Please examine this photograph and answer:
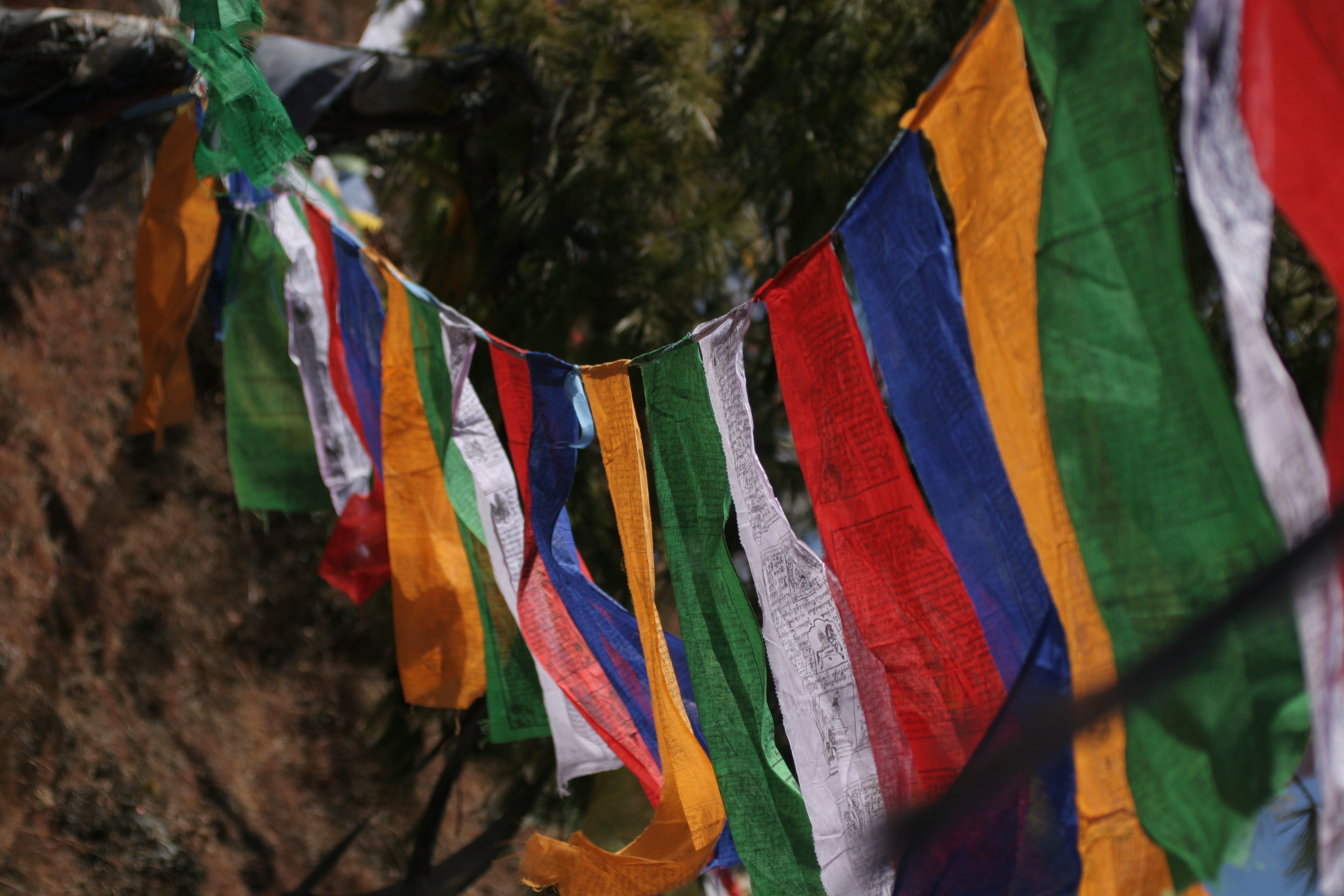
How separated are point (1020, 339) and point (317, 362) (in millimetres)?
1853

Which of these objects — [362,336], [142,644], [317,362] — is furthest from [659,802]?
[142,644]

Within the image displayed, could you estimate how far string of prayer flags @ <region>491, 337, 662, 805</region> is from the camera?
175 cm

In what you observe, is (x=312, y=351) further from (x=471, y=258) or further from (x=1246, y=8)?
(x=1246, y=8)

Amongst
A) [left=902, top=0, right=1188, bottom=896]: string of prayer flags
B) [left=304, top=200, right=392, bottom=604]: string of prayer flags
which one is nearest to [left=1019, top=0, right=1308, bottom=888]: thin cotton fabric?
[left=902, top=0, right=1188, bottom=896]: string of prayer flags

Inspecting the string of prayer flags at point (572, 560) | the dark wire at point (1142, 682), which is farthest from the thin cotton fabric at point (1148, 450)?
the string of prayer flags at point (572, 560)

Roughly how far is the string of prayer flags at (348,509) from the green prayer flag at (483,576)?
1.02ft

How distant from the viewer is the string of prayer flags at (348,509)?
7.86ft

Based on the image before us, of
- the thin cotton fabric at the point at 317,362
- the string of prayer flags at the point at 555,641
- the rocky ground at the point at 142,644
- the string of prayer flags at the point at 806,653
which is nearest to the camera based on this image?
the string of prayer flags at the point at 806,653

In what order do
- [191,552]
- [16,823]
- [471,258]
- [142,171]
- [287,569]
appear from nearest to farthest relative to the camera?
[471,258] → [16,823] → [142,171] → [191,552] → [287,569]

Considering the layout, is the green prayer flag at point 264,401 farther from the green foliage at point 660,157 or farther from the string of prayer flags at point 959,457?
the string of prayer flags at point 959,457

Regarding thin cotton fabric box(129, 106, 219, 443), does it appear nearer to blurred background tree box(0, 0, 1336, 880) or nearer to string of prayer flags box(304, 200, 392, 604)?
string of prayer flags box(304, 200, 392, 604)

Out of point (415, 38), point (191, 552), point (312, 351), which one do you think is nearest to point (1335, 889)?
point (312, 351)

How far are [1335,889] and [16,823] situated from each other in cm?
475

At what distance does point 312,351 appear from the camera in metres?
2.52
